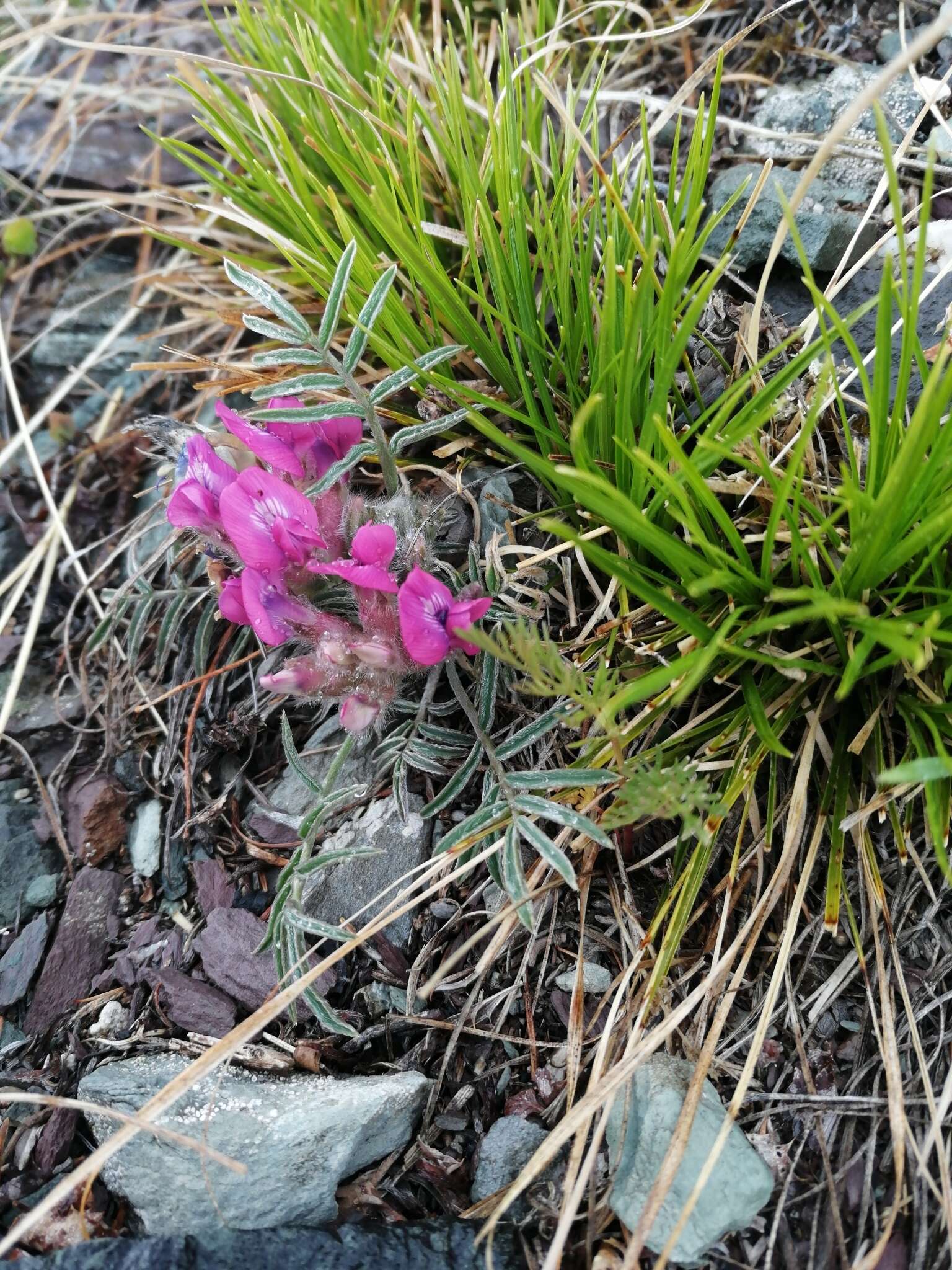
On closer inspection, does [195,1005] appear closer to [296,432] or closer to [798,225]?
[296,432]

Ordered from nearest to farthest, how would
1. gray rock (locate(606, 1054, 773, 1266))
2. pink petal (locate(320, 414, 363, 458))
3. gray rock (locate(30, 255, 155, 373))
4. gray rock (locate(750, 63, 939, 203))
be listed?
1. gray rock (locate(606, 1054, 773, 1266))
2. pink petal (locate(320, 414, 363, 458))
3. gray rock (locate(750, 63, 939, 203))
4. gray rock (locate(30, 255, 155, 373))


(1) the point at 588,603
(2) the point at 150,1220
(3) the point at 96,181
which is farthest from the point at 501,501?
(3) the point at 96,181

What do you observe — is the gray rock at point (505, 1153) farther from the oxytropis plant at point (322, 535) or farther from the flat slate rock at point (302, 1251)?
the oxytropis plant at point (322, 535)

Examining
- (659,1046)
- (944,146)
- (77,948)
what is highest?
(944,146)

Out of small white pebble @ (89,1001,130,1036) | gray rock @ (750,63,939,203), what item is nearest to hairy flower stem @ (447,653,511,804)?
small white pebble @ (89,1001,130,1036)

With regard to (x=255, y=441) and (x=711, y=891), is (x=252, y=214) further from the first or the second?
(x=711, y=891)

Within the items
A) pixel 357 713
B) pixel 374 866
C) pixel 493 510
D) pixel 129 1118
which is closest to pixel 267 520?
pixel 357 713

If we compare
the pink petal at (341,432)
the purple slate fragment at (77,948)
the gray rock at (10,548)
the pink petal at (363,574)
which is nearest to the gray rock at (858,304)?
the pink petal at (341,432)

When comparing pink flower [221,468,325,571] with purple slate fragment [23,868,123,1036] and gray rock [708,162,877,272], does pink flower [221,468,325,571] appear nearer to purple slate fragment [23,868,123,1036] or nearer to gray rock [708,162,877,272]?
purple slate fragment [23,868,123,1036]
